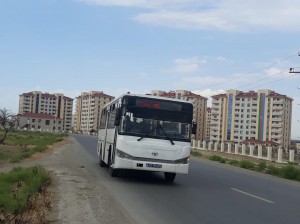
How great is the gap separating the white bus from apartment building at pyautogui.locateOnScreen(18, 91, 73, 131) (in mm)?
156278

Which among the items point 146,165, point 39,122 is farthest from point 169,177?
point 39,122

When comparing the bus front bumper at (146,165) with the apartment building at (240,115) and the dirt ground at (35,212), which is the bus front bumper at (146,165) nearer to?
the dirt ground at (35,212)

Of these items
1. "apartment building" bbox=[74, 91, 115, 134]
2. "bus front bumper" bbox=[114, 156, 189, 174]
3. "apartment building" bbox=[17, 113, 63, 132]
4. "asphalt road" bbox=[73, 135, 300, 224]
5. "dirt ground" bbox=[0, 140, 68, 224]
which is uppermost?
"apartment building" bbox=[74, 91, 115, 134]

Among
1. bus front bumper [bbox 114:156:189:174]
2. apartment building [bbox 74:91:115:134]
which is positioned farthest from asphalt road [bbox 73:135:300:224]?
apartment building [bbox 74:91:115:134]

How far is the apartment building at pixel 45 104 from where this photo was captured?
16975cm

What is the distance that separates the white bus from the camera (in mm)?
14688

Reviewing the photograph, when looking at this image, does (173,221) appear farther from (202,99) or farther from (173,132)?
(202,99)

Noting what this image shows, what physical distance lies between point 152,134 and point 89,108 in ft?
449

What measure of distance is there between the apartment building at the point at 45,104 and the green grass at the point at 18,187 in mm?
157063

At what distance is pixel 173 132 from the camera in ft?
49.5

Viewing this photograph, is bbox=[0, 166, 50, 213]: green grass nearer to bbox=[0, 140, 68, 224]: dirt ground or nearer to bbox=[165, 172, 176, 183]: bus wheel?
bbox=[0, 140, 68, 224]: dirt ground

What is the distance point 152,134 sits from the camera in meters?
14.9

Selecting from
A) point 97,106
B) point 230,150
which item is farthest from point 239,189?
point 97,106

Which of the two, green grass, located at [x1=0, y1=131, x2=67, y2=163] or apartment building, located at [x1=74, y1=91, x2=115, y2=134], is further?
apartment building, located at [x1=74, y1=91, x2=115, y2=134]
